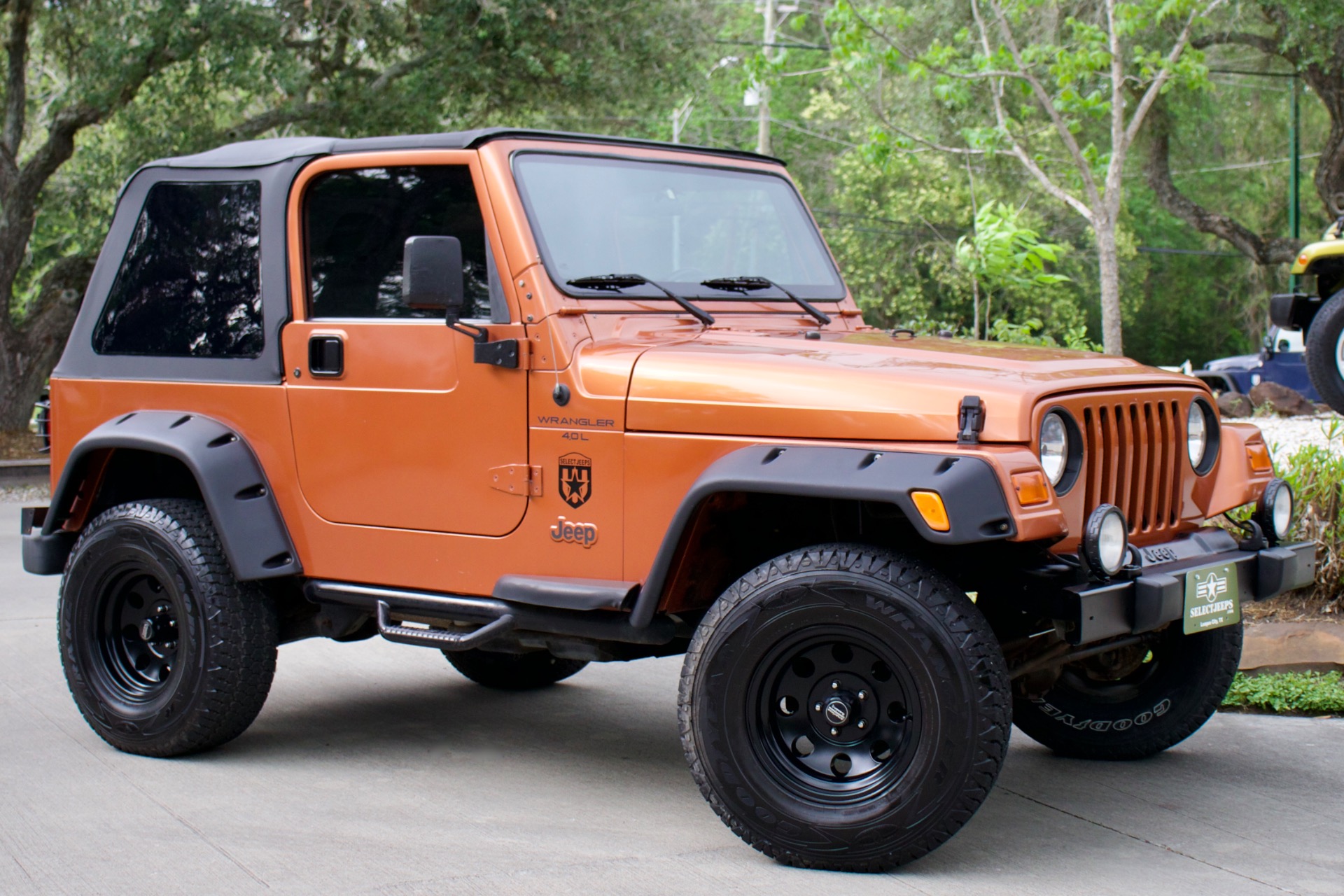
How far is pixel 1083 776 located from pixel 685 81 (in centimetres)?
1548

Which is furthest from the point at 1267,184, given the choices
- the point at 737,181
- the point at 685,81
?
the point at 737,181

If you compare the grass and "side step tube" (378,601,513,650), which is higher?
"side step tube" (378,601,513,650)

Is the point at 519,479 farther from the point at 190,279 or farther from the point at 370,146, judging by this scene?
the point at 190,279

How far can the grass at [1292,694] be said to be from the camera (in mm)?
5805

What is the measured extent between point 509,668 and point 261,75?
12.9m

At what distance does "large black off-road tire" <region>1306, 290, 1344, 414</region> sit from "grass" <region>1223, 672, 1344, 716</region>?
146 inches

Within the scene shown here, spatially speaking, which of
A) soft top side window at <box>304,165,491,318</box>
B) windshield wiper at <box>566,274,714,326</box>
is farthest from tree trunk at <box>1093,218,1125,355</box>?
soft top side window at <box>304,165,491,318</box>

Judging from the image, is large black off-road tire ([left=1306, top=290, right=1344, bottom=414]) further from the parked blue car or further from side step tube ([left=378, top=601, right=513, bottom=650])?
the parked blue car

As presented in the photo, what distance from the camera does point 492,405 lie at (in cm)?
446

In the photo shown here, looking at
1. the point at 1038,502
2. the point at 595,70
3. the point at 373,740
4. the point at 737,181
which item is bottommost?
the point at 373,740

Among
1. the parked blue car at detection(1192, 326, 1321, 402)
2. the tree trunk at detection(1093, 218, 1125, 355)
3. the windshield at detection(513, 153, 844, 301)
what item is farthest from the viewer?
the parked blue car at detection(1192, 326, 1321, 402)

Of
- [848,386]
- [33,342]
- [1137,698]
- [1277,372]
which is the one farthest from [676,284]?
[1277,372]

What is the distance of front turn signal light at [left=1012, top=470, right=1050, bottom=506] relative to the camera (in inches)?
141

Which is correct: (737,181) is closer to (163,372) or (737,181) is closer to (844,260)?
(163,372)
